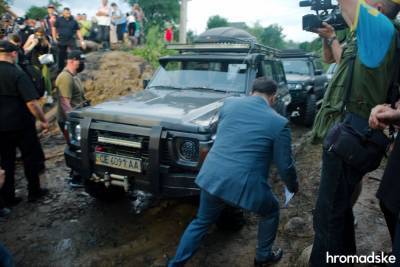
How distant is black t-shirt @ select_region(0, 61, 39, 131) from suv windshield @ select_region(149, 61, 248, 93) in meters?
1.72

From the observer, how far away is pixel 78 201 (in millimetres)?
4371

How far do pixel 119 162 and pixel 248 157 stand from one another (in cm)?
145

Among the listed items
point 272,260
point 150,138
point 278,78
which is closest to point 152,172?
point 150,138

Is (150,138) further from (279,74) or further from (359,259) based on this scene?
(279,74)

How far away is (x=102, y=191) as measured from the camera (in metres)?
4.18

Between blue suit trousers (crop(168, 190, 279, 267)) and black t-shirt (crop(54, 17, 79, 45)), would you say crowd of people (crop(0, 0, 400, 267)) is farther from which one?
black t-shirt (crop(54, 17, 79, 45))

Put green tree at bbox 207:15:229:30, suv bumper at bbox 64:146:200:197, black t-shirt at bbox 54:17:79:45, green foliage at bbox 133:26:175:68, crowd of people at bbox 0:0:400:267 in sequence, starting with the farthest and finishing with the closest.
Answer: green tree at bbox 207:15:229:30 → green foliage at bbox 133:26:175:68 → black t-shirt at bbox 54:17:79:45 → suv bumper at bbox 64:146:200:197 → crowd of people at bbox 0:0:400:267

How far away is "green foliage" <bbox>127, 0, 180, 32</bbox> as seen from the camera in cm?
3575

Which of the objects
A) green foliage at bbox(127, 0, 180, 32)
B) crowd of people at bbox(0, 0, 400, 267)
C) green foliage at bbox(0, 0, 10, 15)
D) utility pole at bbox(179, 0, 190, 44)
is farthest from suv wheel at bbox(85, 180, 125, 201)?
green foliage at bbox(127, 0, 180, 32)

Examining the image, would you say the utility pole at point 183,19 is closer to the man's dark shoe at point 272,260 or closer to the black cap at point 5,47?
the black cap at point 5,47

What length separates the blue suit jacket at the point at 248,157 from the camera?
8.32 ft

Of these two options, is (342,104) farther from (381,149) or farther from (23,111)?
(23,111)

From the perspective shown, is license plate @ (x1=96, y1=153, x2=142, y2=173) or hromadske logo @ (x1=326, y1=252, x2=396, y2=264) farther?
license plate @ (x1=96, y1=153, x2=142, y2=173)

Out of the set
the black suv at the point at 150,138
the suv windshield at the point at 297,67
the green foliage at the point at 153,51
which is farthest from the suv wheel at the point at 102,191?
the green foliage at the point at 153,51
